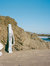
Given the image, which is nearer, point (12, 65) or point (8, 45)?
point (12, 65)

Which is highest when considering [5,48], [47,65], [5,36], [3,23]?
[3,23]

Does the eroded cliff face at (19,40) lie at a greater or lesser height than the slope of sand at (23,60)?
greater

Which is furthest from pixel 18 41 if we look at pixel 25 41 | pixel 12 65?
pixel 12 65

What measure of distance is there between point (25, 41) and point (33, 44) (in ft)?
1.78

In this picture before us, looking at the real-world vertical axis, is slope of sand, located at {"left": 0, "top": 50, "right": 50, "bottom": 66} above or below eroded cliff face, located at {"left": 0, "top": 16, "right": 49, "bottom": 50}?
below

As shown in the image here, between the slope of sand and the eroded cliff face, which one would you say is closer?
the slope of sand

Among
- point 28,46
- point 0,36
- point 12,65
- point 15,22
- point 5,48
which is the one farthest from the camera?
point 15,22

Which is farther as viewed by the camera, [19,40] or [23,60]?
[19,40]

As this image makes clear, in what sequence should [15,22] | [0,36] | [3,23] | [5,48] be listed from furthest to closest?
[15,22]
[3,23]
[0,36]
[5,48]

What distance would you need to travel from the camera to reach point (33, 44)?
6844 millimetres

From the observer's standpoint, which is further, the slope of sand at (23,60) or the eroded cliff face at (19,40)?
the eroded cliff face at (19,40)

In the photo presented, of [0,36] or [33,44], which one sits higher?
[0,36]

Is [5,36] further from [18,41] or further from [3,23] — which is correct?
[3,23]

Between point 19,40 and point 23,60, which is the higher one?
point 19,40
